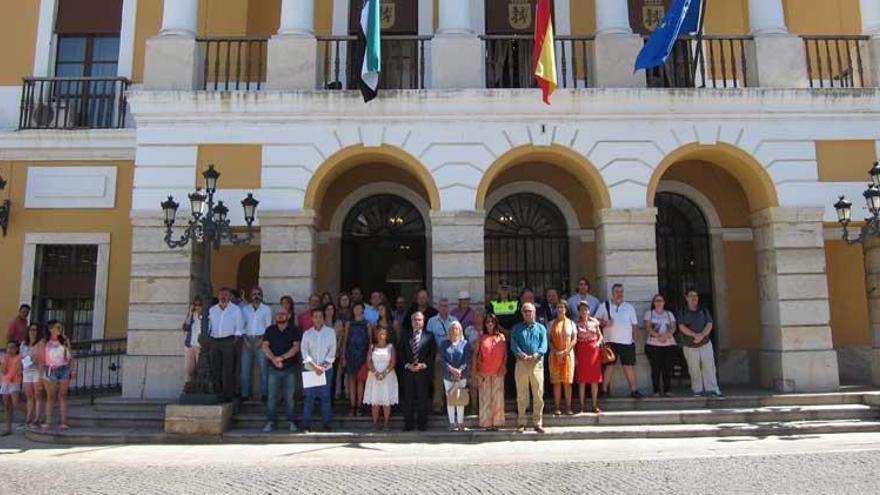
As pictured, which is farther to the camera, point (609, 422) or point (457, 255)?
point (457, 255)

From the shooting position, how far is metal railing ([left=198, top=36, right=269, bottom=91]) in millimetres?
12734

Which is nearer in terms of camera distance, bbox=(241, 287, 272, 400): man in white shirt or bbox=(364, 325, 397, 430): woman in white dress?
bbox=(364, 325, 397, 430): woman in white dress

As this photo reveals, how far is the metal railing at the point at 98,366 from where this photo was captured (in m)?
13.0

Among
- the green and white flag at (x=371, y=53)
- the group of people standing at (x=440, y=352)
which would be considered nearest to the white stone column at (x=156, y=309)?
the group of people standing at (x=440, y=352)

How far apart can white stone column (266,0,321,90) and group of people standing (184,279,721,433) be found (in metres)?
3.99

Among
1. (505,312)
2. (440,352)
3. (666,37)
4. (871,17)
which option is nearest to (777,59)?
(871,17)

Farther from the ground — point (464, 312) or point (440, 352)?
point (464, 312)

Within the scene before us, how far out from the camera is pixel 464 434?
9539 millimetres

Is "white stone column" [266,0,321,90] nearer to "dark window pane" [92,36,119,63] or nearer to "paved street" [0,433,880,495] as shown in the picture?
"dark window pane" [92,36,119,63]

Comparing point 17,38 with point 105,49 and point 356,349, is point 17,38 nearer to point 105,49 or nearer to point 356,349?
point 105,49

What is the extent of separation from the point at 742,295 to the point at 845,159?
331 centimetres

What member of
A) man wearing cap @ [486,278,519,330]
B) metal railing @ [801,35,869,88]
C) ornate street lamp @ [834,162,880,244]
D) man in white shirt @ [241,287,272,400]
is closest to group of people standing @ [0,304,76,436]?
man in white shirt @ [241,287,272,400]

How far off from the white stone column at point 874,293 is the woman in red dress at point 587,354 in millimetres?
5488

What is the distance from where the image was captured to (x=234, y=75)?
1395cm
